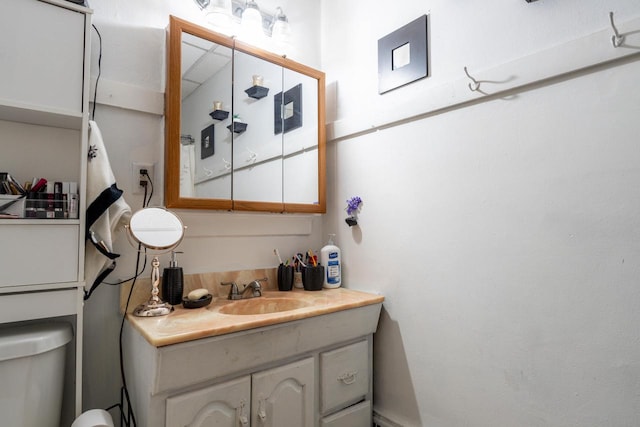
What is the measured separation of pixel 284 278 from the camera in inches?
64.2

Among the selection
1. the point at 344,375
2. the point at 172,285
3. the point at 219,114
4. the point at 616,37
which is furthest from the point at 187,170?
the point at 616,37

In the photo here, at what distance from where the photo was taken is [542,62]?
1055mm

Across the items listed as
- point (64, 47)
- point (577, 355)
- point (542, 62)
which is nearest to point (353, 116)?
point (542, 62)

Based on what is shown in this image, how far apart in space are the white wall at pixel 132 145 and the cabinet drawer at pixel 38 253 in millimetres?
309

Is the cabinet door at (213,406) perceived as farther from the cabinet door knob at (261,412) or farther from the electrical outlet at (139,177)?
the electrical outlet at (139,177)

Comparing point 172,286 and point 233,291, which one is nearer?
point 172,286

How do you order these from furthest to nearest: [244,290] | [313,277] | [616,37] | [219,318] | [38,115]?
1. [313,277]
2. [244,290]
3. [219,318]
4. [38,115]
5. [616,37]

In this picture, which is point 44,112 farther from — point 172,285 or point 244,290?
point 244,290

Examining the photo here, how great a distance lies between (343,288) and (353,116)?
86 cm

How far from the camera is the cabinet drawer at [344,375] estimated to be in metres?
1.31

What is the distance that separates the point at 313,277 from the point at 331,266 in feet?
Result: 0.37

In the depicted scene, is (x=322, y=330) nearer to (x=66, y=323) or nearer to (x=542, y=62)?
(x=66, y=323)

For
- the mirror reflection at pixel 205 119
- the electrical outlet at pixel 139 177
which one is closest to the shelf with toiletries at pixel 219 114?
the mirror reflection at pixel 205 119

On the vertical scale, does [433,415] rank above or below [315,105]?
below
